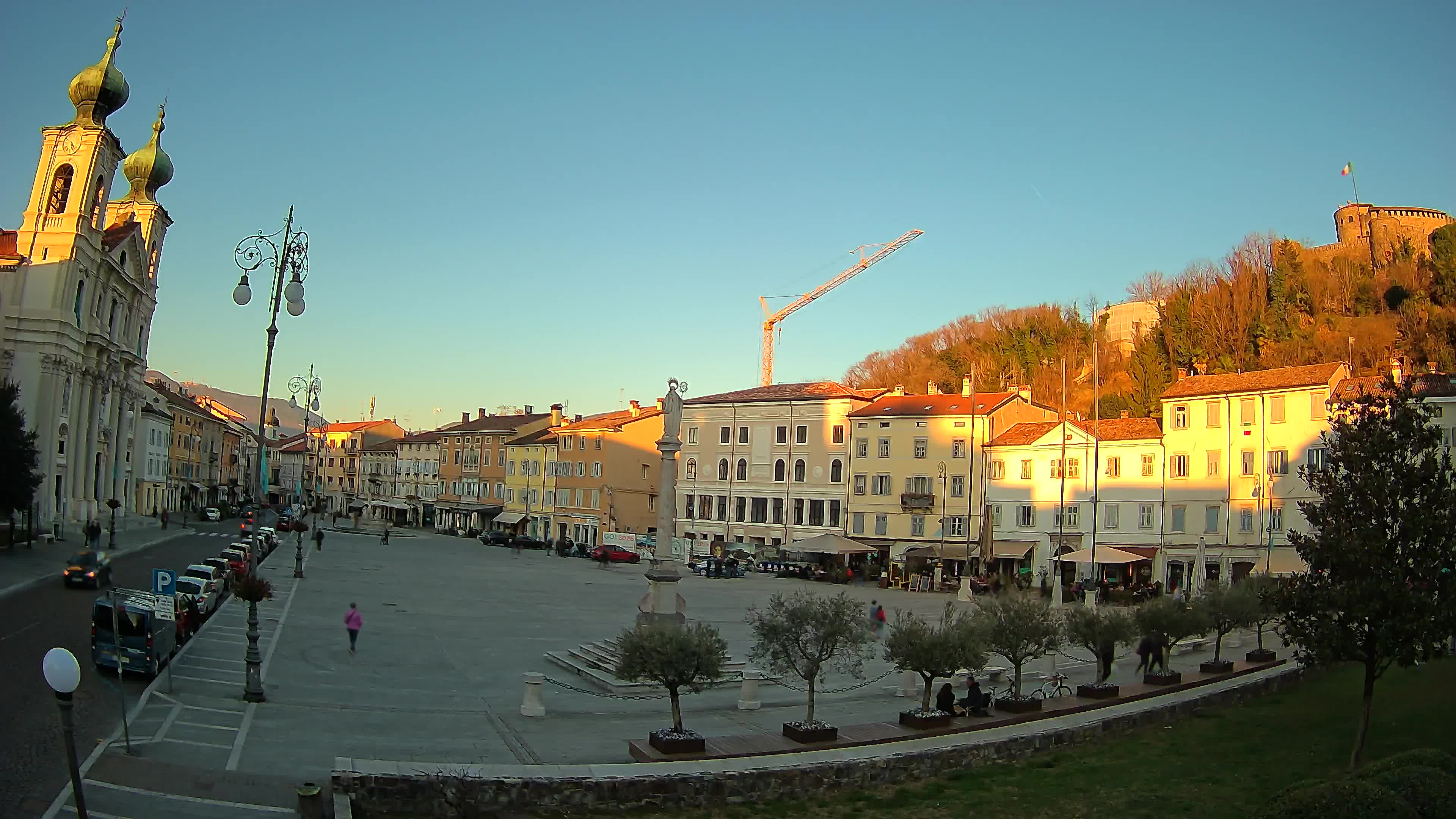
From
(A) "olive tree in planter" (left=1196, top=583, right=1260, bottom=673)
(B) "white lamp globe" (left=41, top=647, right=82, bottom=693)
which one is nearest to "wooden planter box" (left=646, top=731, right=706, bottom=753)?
(B) "white lamp globe" (left=41, top=647, right=82, bottom=693)

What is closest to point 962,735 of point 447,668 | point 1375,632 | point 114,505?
point 1375,632

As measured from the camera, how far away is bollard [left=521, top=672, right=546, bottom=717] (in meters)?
19.9

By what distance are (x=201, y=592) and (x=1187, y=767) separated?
26286mm

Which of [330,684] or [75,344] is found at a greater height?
[75,344]

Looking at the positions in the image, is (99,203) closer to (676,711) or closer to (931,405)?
(931,405)

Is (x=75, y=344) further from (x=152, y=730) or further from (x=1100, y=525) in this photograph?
(x=1100, y=525)

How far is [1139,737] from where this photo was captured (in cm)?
1912

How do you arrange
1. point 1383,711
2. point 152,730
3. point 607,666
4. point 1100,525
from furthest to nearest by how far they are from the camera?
point 1100,525 → point 607,666 → point 1383,711 → point 152,730

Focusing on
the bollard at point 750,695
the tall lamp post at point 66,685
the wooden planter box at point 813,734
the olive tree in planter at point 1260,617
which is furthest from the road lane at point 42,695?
the olive tree in planter at point 1260,617

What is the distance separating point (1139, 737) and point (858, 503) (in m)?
49.1

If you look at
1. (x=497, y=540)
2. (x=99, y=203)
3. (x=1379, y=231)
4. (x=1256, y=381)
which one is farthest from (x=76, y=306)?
(x=1379, y=231)

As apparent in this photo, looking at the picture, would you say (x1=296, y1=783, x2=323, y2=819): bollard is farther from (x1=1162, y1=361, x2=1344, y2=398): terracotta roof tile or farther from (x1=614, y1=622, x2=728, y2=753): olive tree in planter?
(x1=1162, y1=361, x2=1344, y2=398): terracotta roof tile

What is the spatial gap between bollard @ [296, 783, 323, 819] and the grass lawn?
4444 millimetres

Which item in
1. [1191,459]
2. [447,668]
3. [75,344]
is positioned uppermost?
[75,344]
